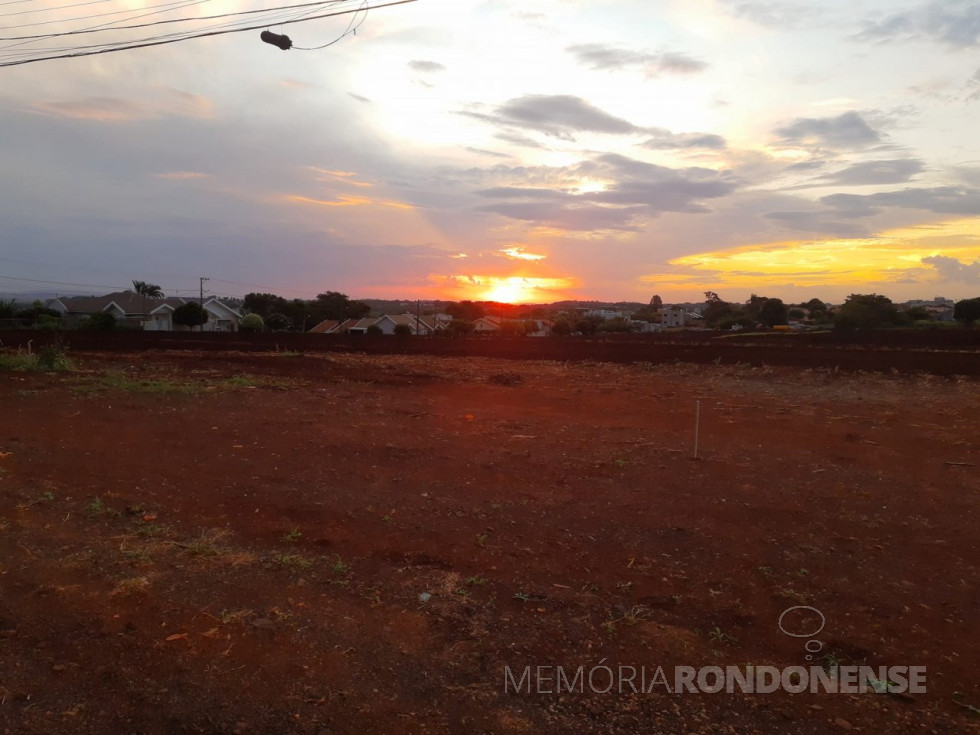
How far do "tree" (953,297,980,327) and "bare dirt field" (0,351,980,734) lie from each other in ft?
Answer: 165

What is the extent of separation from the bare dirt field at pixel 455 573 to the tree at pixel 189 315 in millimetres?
50500

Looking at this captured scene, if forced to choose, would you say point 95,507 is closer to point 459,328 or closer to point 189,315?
point 459,328

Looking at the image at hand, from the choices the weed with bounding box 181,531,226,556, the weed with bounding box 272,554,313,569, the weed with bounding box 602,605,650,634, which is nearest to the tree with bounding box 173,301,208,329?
the weed with bounding box 181,531,226,556

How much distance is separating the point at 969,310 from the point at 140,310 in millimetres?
78015

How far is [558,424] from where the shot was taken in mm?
12141

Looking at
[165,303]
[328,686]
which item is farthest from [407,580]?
[165,303]

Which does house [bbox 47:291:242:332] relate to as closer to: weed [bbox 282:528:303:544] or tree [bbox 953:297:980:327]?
weed [bbox 282:528:303:544]

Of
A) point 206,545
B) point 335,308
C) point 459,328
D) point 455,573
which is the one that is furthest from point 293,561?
point 335,308

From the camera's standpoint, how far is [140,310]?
203 ft

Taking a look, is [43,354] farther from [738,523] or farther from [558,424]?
[738,523]

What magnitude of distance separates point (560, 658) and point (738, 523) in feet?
11.4

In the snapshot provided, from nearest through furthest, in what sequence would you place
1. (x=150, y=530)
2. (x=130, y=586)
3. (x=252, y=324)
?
(x=130, y=586), (x=150, y=530), (x=252, y=324)

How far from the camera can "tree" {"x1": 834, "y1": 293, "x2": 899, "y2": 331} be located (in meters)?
50.4

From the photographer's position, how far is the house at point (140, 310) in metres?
59.7
